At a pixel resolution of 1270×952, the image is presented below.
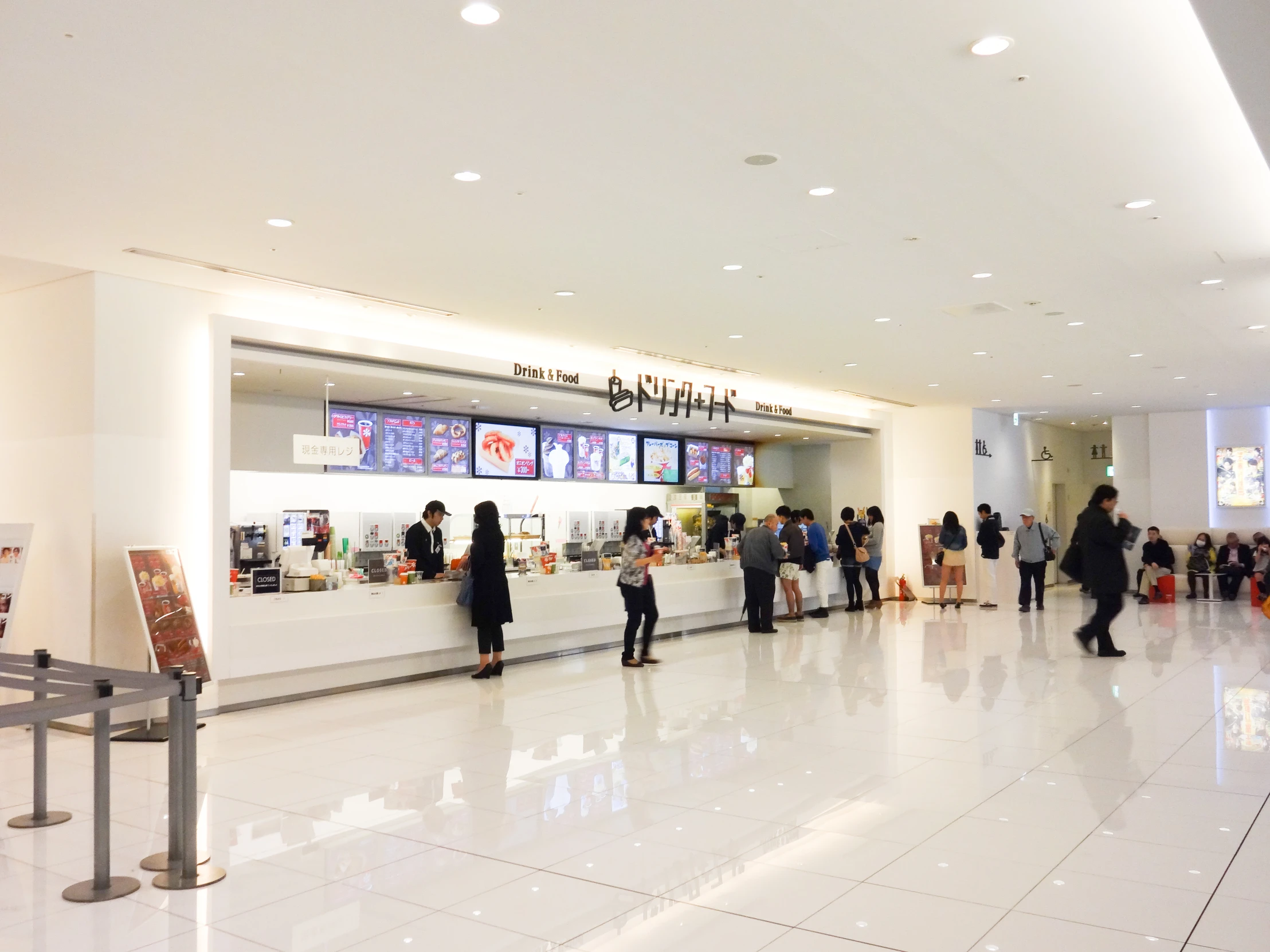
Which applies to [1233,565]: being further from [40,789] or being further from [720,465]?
[40,789]

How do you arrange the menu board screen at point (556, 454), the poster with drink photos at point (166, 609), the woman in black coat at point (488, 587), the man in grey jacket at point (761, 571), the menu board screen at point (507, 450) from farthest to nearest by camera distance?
the menu board screen at point (556, 454) → the man in grey jacket at point (761, 571) → the menu board screen at point (507, 450) → the woman in black coat at point (488, 587) → the poster with drink photos at point (166, 609)

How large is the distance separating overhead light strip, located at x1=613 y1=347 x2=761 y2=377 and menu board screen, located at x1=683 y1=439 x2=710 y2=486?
2657 millimetres

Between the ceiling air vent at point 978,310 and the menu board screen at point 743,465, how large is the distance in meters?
→ 7.29

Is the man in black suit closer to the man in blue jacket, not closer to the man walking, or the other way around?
the man walking

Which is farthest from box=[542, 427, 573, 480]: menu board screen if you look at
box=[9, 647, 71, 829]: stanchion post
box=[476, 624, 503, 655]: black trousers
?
box=[9, 647, 71, 829]: stanchion post

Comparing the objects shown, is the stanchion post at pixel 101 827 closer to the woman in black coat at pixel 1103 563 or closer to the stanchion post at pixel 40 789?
the stanchion post at pixel 40 789

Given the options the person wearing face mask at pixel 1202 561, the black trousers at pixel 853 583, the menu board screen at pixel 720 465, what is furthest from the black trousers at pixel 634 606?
the person wearing face mask at pixel 1202 561

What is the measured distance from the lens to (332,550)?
31.4 feet

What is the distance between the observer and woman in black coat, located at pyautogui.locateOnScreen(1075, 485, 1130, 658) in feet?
29.6

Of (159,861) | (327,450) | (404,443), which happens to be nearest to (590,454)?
(404,443)

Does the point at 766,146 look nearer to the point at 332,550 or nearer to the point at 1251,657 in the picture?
the point at 332,550

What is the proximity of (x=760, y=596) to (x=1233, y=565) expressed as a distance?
8926 millimetres

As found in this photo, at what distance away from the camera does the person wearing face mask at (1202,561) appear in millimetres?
15844

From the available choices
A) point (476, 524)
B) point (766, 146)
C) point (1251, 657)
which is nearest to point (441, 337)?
point (476, 524)
